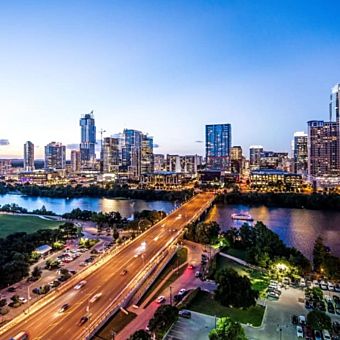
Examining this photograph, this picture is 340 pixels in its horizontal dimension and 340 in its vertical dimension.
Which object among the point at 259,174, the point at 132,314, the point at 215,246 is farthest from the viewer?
the point at 259,174

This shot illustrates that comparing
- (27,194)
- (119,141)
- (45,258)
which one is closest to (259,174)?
(27,194)

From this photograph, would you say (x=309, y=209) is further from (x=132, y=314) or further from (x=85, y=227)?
(x=132, y=314)

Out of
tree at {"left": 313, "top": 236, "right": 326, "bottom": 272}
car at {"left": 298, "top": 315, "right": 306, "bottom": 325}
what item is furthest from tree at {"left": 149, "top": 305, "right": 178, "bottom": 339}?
tree at {"left": 313, "top": 236, "right": 326, "bottom": 272}

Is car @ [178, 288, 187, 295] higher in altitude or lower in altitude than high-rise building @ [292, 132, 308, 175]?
lower

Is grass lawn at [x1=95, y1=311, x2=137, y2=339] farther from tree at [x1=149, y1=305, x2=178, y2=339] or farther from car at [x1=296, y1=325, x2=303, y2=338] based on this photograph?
car at [x1=296, y1=325, x2=303, y2=338]

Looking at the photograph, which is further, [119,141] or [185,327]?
[119,141]

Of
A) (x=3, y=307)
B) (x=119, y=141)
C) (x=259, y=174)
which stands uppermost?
(x=119, y=141)

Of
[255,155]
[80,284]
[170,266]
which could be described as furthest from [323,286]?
[255,155]

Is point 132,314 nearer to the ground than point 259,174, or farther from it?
nearer to the ground
